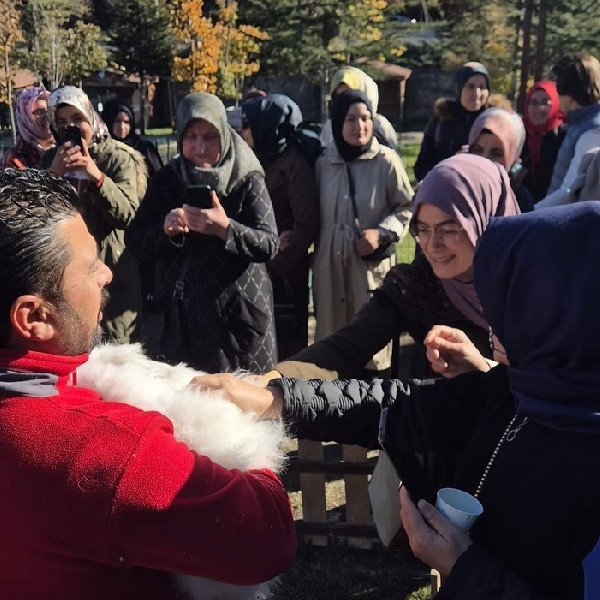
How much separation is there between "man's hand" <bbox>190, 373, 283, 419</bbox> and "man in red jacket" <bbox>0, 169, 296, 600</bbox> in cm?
40

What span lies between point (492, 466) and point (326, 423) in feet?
2.27

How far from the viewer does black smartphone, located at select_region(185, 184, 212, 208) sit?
3.42 meters

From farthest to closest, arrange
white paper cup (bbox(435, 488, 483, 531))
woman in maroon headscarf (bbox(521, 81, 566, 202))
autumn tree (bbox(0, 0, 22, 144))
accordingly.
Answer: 1. autumn tree (bbox(0, 0, 22, 144))
2. woman in maroon headscarf (bbox(521, 81, 566, 202))
3. white paper cup (bbox(435, 488, 483, 531))

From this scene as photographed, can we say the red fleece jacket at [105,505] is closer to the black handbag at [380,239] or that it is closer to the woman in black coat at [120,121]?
the black handbag at [380,239]

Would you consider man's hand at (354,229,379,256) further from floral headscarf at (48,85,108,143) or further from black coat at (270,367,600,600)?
black coat at (270,367,600,600)

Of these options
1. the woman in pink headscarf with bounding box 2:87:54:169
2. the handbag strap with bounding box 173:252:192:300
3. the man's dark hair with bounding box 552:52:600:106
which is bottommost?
the handbag strap with bounding box 173:252:192:300

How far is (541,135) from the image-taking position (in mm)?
6266

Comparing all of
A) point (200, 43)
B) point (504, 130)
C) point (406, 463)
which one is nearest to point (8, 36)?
point (200, 43)

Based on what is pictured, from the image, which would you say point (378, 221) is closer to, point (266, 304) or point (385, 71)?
point (266, 304)

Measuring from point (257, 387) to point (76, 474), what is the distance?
894 millimetres

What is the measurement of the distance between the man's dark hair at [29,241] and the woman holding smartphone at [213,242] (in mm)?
2082

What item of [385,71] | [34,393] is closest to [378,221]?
[34,393]

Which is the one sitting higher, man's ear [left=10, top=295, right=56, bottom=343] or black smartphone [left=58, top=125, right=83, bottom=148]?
black smartphone [left=58, top=125, right=83, bottom=148]

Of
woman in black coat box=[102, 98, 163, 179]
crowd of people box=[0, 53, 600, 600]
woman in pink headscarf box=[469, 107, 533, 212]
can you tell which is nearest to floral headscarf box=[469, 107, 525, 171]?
woman in pink headscarf box=[469, 107, 533, 212]
